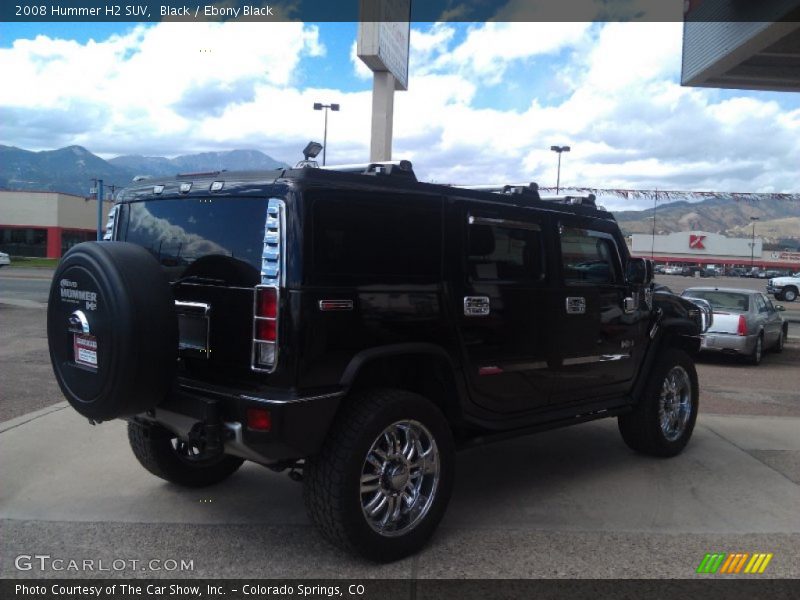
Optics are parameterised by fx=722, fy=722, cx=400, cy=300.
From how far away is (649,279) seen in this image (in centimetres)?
580

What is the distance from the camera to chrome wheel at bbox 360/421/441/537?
383 cm

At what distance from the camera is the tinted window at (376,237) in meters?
3.66

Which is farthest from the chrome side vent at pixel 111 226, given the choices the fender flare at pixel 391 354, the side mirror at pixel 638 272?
the side mirror at pixel 638 272

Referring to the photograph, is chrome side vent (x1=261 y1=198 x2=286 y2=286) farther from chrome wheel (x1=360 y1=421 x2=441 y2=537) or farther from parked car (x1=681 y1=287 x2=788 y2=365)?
parked car (x1=681 y1=287 x2=788 y2=365)

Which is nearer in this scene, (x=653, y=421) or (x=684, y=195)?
(x=653, y=421)

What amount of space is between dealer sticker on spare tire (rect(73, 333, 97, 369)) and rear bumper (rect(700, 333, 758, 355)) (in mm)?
10899

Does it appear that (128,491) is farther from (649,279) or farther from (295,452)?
(649,279)

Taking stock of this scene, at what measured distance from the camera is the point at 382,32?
Answer: 50.2 ft

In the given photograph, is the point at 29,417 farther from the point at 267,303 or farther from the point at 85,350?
the point at 267,303

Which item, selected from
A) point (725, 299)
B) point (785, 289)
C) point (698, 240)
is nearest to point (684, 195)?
point (785, 289)

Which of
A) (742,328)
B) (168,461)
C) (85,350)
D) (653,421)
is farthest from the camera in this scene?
(742,328)

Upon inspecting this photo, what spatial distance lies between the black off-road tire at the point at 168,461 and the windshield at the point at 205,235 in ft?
3.96

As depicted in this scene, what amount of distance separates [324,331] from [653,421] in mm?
3410

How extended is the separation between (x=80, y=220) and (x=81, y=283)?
65.6m
